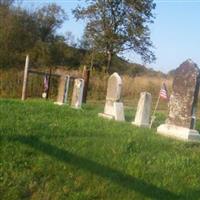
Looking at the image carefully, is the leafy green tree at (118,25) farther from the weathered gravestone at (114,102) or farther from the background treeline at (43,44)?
the weathered gravestone at (114,102)

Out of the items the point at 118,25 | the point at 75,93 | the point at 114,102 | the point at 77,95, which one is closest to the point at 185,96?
the point at 114,102

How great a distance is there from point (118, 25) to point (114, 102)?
80.6 ft

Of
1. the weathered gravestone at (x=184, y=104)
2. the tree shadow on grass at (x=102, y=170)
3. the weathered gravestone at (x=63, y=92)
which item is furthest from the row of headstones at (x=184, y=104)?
the weathered gravestone at (x=63, y=92)

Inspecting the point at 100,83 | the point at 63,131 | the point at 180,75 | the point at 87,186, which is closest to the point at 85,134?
the point at 63,131

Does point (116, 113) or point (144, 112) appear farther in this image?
point (116, 113)

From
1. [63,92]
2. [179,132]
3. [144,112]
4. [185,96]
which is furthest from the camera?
[63,92]

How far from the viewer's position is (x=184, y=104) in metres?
11.1

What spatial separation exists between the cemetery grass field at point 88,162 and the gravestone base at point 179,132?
1.02ft

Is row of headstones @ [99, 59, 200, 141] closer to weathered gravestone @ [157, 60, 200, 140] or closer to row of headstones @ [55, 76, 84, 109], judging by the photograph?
weathered gravestone @ [157, 60, 200, 140]

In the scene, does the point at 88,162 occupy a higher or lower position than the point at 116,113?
lower

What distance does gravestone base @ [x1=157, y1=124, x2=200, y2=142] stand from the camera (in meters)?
10.7

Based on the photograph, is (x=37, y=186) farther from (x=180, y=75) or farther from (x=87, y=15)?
(x=87, y=15)

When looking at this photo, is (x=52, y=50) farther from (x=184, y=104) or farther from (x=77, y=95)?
(x=184, y=104)

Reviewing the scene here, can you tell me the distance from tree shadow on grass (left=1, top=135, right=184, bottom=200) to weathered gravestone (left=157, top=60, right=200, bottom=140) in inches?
118
